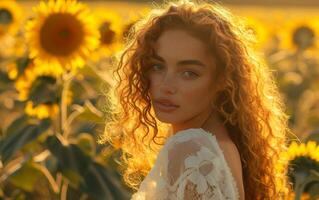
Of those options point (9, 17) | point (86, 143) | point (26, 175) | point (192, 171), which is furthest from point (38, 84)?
point (9, 17)

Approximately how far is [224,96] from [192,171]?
0.32 meters

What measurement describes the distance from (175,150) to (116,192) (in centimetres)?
116

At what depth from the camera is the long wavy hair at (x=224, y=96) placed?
8.72 feet

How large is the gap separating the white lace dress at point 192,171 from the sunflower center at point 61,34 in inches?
73.4

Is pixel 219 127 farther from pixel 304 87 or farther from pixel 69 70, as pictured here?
pixel 304 87

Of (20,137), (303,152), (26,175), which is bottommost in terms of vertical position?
(26,175)

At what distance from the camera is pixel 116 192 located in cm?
366

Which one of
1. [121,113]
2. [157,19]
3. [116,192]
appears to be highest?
[157,19]

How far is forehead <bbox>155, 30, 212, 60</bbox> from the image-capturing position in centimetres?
260

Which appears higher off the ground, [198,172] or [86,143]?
[198,172]

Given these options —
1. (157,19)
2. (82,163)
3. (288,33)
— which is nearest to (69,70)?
(82,163)

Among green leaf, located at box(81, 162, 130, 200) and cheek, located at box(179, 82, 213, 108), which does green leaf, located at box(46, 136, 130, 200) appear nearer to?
green leaf, located at box(81, 162, 130, 200)

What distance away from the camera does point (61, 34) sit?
4398 mm

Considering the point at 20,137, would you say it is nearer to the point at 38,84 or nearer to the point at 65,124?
the point at 65,124
